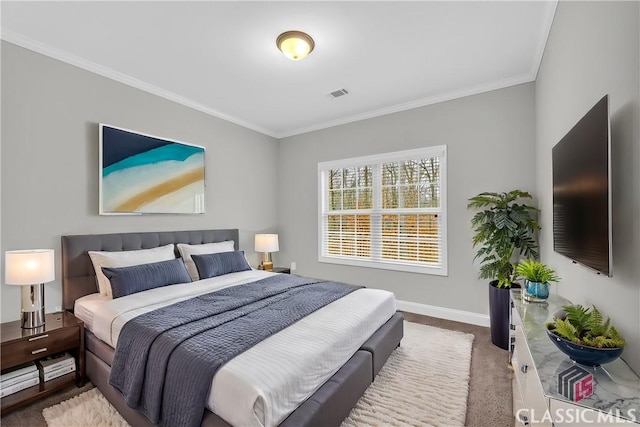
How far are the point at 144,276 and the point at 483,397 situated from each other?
2.97m

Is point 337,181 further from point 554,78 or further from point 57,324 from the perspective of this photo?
point 57,324

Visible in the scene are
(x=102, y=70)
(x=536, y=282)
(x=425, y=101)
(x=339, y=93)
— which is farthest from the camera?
(x=425, y=101)

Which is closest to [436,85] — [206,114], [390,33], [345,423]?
[390,33]

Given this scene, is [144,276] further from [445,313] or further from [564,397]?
[445,313]

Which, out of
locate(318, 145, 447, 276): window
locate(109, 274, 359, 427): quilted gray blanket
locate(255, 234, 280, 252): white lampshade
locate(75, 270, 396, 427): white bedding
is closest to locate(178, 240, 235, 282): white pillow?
locate(75, 270, 396, 427): white bedding

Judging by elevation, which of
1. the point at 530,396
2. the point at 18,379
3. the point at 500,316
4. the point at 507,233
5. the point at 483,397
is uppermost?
the point at 507,233

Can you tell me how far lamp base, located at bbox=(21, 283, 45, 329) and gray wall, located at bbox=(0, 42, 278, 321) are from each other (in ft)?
1.39

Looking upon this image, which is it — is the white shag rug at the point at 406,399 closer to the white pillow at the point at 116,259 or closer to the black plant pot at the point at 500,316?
the black plant pot at the point at 500,316

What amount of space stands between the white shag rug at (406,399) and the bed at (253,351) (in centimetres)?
11

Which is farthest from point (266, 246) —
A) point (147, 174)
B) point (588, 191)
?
point (588, 191)

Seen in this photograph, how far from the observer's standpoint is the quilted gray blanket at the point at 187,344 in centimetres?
147

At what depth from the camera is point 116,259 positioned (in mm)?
2744

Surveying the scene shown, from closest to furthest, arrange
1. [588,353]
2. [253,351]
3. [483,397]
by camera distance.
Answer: [588,353] → [253,351] → [483,397]

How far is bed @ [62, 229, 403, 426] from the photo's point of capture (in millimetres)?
1397
